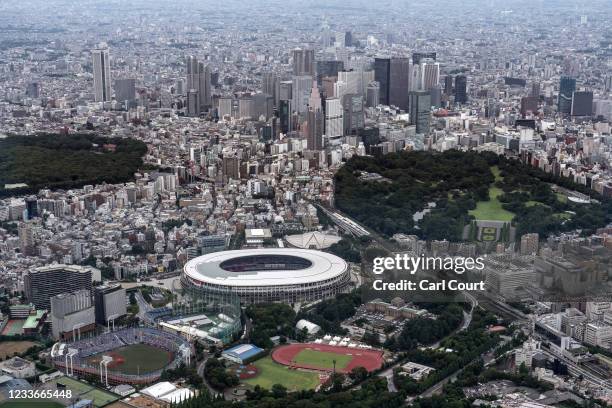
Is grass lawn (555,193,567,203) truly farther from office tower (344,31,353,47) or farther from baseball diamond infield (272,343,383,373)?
office tower (344,31,353,47)

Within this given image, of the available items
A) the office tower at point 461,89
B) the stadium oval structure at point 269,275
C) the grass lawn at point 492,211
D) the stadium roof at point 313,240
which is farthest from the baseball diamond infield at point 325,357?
the office tower at point 461,89

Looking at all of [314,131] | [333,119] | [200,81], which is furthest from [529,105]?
[200,81]

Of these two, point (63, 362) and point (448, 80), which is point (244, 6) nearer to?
point (448, 80)

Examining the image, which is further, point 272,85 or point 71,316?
point 272,85

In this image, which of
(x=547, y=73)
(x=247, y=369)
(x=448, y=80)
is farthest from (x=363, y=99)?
(x=247, y=369)

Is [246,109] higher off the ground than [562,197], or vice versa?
[246,109]

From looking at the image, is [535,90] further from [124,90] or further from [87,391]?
[87,391]
